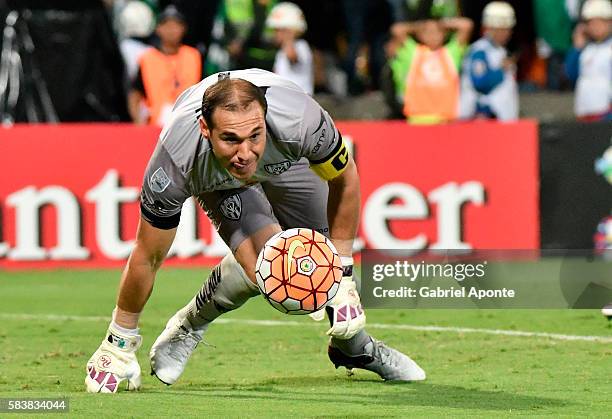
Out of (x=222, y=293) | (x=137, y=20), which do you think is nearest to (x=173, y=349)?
(x=222, y=293)

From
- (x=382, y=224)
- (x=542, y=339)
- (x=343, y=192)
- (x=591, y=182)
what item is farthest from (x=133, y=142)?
(x=343, y=192)

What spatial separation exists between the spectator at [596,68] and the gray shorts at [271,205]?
817 centimetres

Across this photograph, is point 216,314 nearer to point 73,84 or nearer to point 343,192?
point 343,192

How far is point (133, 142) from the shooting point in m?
16.1

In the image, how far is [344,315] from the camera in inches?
340

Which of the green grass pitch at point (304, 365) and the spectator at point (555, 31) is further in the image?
the spectator at point (555, 31)

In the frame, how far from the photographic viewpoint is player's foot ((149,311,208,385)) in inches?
362

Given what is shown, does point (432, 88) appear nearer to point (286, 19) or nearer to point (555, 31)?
point (286, 19)

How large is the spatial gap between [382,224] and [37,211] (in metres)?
3.38

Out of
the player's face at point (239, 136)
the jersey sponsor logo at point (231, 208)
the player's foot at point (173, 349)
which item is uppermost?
the player's face at point (239, 136)

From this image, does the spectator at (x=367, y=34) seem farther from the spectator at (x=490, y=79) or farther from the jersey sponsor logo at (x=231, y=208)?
the jersey sponsor logo at (x=231, y=208)

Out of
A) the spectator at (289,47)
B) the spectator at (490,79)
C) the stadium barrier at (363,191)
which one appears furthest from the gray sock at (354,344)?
the spectator at (289,47)

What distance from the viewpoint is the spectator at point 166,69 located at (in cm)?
1753

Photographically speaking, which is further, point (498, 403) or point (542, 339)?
point (542, 339)
